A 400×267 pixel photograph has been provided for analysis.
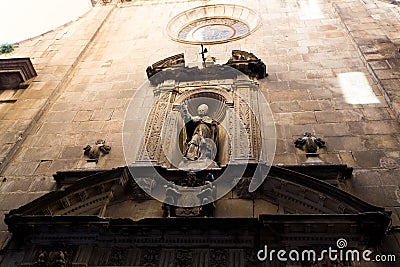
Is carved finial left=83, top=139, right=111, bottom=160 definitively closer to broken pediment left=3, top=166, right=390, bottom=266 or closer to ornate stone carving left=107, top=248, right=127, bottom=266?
broken pediment left=3, top=166, right=390, bottom=266

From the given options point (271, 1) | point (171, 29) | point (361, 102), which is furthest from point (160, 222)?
point (271, 1)

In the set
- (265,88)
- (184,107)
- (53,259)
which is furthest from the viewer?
(265,88)

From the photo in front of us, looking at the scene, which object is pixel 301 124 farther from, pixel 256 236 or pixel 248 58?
pixel 256 236

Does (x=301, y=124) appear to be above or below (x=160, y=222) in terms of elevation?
below

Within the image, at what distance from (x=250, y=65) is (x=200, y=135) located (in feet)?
9.56

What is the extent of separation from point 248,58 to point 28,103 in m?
→ 5.41

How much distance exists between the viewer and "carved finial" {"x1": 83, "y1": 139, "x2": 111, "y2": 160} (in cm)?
833

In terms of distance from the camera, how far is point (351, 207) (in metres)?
6.09

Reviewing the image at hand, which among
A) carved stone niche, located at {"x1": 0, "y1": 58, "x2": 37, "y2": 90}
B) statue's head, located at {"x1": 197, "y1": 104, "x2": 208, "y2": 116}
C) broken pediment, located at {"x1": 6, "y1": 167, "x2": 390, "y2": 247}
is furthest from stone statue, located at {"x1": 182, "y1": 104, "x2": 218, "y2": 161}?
carved stone niche, located at {"x1": 0, "y1": 58, "x2": 37, "y2": 90}

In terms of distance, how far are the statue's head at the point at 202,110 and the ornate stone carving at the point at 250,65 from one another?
1.65m

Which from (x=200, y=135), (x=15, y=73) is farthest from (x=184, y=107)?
(x=15, y=73)

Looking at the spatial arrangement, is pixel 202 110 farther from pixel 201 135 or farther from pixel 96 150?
pixel 96 150

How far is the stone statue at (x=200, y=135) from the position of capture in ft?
25.3

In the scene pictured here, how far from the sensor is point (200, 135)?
8156mm
